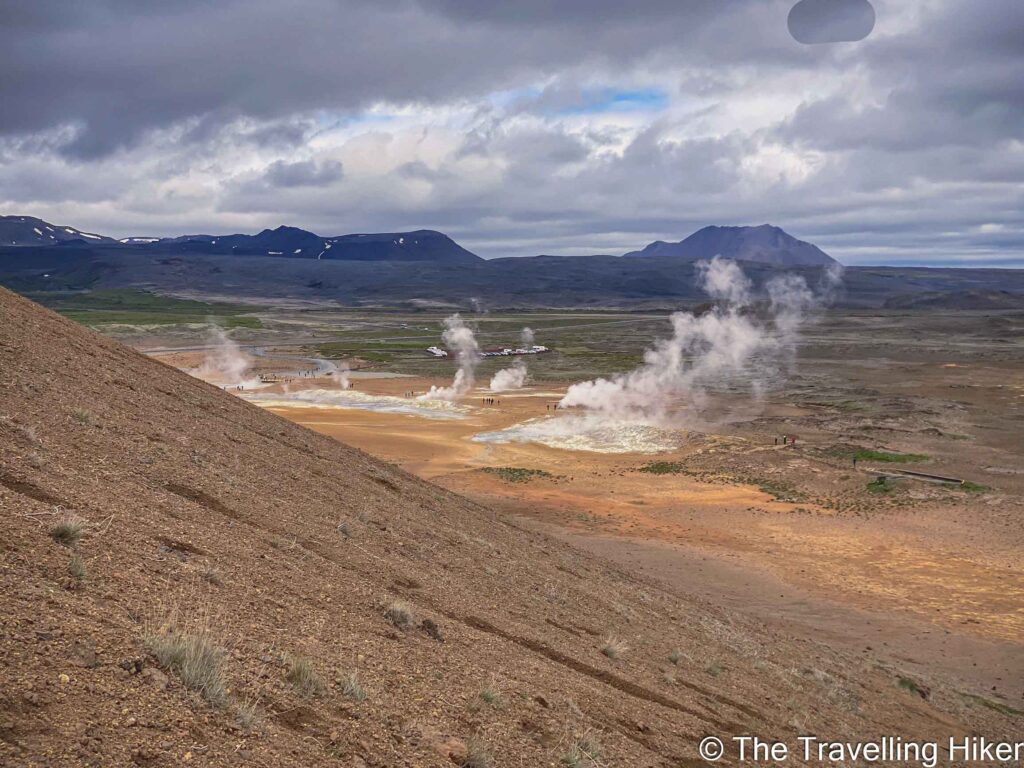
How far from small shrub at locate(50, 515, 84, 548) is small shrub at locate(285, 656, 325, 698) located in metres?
3.17

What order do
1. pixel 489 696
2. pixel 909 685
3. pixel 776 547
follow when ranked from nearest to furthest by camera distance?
pixel 489 696
pixel 909 685
pixel 776 547

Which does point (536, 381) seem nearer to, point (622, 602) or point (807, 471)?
point (807, 471)

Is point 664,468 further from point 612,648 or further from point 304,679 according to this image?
point 304,679

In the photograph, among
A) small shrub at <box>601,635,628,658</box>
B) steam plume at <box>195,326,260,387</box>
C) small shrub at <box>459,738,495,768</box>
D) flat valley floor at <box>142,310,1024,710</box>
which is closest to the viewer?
small shrub at <box>459,738,495,768</box>

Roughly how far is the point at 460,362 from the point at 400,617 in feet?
325

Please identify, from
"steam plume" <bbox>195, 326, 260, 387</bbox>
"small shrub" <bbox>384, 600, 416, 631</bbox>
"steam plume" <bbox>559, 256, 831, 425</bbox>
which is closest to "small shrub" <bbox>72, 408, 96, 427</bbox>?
"small shrub" <bbox>384, 600, 416, 631</bbox>

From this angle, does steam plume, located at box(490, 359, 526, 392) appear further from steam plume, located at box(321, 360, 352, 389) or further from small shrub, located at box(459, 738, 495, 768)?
small shrub, located at box(459, 738, 495, 768)

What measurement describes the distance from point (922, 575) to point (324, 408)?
51895 mm

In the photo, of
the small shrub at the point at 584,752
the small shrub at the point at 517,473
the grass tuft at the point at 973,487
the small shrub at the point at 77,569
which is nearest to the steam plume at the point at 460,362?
the small shrub at the point at 517,473

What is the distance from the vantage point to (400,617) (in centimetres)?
1131

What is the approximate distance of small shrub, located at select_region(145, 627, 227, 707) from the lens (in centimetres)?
734

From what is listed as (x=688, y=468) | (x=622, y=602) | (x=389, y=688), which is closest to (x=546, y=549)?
(x=622, y=602)

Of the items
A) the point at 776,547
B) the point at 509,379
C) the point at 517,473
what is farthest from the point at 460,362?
the point at 776,547

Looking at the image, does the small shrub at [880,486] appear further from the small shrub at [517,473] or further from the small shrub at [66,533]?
the small shrub at [66,533]
